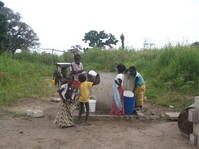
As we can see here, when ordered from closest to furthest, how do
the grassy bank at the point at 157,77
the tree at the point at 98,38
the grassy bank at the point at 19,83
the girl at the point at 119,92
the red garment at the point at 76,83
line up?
the girl at the point at 119,92
the red garment at the point at 76,83
the grassy bank at the point at 157,77
the grassy bank at the point at 19,83
the tree at the point at 98,38

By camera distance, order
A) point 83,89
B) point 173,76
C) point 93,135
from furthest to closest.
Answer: point 173,76 < point 83,89 < point 93,135

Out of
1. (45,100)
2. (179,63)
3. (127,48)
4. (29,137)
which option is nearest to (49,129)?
(29,137)

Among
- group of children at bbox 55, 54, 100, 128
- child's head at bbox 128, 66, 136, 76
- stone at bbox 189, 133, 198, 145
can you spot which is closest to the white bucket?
group of children at bbox 55, 54, 100, 128

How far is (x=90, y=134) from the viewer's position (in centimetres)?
541

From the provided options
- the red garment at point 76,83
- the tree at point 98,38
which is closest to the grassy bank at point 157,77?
the red garment at point 76,83

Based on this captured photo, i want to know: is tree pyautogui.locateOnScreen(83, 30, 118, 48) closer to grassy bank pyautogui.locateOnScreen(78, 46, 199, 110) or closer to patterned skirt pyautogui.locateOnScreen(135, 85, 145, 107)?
grassy bank pyautogui.locateOnScreen(78, 46, 199, 110)

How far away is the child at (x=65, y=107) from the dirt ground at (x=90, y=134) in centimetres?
14

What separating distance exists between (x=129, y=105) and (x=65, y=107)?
1556 mm

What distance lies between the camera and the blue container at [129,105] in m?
6.56

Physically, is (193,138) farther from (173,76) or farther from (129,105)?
(173,76)

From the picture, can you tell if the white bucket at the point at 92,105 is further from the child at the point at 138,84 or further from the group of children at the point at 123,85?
the child at the point at 138,84

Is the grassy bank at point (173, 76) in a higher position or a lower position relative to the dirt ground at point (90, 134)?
higher

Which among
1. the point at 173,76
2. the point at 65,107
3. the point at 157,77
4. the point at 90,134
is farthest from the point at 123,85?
the point at 157,77

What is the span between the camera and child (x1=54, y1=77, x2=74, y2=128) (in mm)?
5868
